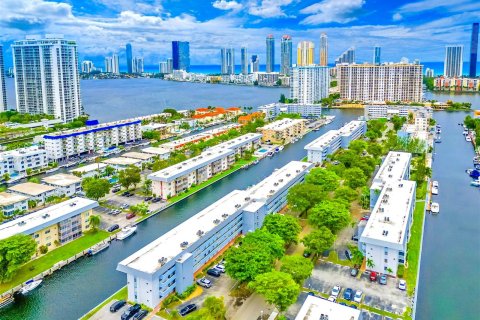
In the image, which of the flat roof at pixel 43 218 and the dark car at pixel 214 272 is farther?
the flat roof at pixel 43 218

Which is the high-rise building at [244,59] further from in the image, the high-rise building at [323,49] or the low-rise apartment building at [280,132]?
the low-rise apartment building at [280,132]

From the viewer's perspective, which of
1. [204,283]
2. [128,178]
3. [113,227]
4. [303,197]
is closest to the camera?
[204,283]

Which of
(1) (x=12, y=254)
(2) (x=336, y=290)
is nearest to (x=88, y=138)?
(1) (x=12, y=254)

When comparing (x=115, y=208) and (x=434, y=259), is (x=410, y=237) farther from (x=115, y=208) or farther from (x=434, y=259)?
(x=115, y=208)

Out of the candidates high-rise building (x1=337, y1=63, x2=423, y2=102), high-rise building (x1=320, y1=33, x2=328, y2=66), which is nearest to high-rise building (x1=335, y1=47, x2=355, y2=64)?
high-rise building (x1=320, y1=33, x2=328, y2=66)

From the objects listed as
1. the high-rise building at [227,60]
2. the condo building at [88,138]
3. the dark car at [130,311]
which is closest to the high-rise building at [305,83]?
the condo building at [88,138]

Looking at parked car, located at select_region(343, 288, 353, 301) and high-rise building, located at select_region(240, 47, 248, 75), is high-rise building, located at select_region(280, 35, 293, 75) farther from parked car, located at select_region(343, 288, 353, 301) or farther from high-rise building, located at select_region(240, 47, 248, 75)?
parked car, located at select_region(343, 288, 353, 301)

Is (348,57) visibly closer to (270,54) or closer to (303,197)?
(270,54)
